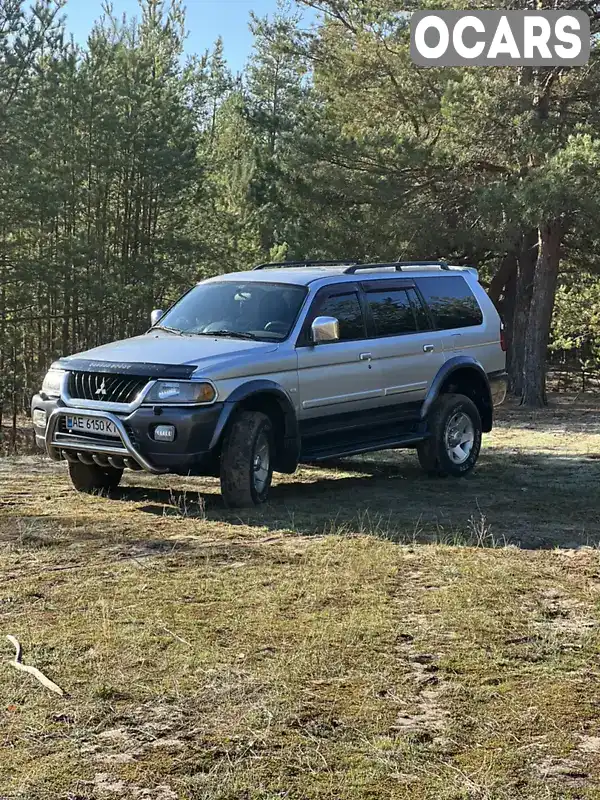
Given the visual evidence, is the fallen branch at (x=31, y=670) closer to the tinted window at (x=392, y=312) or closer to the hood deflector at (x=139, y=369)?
the hood deflector at (x=139, y=369)

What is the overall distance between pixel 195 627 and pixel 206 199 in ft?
90.5

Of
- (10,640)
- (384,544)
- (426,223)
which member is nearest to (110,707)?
(10,640)

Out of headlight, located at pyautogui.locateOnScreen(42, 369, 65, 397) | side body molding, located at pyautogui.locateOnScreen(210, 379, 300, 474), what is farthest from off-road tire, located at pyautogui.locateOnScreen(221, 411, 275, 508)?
headlight, located at pyautogui.locateOnScreen(42, 369, 65, 397)

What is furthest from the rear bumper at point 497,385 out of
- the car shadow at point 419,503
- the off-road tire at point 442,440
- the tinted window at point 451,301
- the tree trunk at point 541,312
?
the tree trunk at point 541,312

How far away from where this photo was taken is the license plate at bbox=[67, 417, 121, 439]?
781cm

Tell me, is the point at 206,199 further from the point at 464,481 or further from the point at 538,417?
the point at 464,481

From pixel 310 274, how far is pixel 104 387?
245 centimetres

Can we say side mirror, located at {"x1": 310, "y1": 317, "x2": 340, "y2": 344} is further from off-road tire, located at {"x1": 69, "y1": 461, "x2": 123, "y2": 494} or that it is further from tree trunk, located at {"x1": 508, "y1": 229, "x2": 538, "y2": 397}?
tree trunk, located at {"x1": 508, "y1": 229, "x2": 538, "y2": 397}

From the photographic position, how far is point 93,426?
7.94 meters

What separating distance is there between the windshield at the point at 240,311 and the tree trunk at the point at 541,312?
41.3 feet

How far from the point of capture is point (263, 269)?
404 inches

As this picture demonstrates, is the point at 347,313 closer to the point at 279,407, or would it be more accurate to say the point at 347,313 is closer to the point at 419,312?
A: the point at 419,312

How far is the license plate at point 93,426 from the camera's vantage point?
781 cm

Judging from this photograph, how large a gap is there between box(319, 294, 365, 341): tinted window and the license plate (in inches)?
89.5
